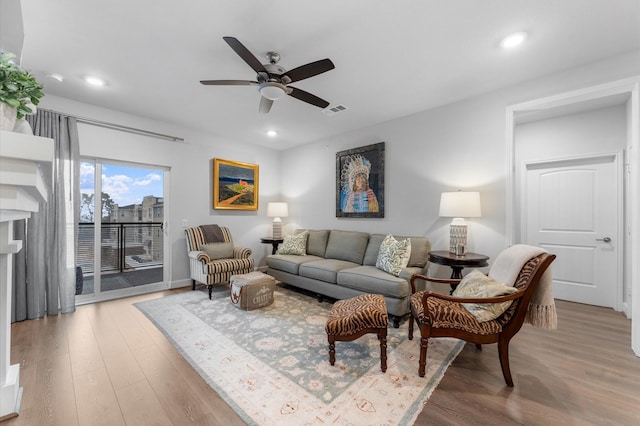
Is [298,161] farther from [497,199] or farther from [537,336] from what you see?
[537,336]

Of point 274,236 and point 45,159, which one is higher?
point 45,159

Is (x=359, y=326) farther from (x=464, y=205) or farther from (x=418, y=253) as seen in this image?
(x=464, y=205)

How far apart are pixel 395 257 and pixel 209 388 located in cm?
225

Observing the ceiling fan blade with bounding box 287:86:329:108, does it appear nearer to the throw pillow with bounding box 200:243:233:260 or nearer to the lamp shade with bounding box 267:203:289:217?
the throw pillow with bounding box 200:243:233:260

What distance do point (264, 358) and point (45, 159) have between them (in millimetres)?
1925

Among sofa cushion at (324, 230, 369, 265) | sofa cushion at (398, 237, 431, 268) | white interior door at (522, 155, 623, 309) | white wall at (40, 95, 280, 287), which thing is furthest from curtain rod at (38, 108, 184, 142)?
white interior door at (522, 155, 623, 309)

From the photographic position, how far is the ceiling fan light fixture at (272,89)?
7.50ft

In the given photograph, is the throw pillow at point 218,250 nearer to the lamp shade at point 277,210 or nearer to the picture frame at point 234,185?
the picture frame at point 234,185

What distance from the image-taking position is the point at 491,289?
1918mm

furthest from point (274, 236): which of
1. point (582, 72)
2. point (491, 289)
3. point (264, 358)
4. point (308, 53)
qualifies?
point (582, 72)

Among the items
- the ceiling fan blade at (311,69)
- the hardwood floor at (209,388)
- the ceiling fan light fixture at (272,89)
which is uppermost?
the ceiling fan blade at (311,69)

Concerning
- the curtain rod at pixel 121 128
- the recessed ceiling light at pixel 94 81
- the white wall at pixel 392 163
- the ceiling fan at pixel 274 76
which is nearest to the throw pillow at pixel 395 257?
the white wall at pixel 392 163

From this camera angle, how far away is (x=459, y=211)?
2.88 meters

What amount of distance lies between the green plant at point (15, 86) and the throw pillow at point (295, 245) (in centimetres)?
350
